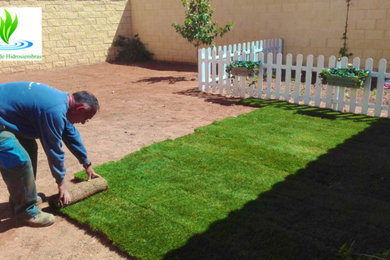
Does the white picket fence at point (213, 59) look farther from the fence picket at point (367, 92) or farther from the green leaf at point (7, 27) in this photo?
the green leaf at point (7, 27)

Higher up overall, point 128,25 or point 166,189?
point 128,25

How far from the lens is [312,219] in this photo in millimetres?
3668

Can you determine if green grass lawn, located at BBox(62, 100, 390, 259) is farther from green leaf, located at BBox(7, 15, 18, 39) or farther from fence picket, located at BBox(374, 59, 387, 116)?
green leaf, located at BBox(7, 15, 18, 39)

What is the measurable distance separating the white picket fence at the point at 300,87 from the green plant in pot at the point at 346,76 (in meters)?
0.13

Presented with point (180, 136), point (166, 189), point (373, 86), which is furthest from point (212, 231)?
point (373, 86)

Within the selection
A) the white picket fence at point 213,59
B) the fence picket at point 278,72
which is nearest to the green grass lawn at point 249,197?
the fence picket at point 278,72

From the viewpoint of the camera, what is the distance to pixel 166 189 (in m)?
4.33

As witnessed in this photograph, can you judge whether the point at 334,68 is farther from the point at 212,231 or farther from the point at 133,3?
the point at 133,3

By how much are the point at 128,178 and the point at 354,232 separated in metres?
2.58

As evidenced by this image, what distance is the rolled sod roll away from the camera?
13.2ft

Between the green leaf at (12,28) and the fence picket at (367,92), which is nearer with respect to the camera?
the fence picket at (367,92)

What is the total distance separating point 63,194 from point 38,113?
89cm

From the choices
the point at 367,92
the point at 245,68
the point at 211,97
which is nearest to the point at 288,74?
the point at 245,68

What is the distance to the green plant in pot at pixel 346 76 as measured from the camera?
275 inches
